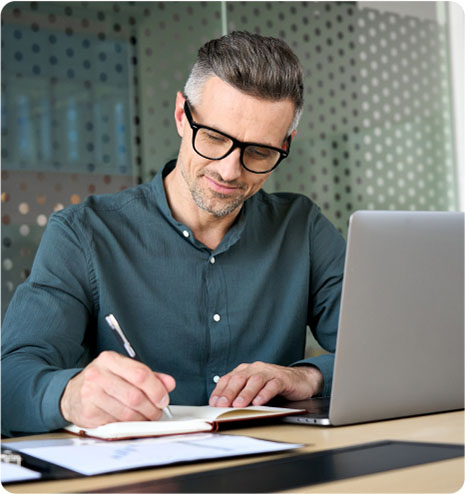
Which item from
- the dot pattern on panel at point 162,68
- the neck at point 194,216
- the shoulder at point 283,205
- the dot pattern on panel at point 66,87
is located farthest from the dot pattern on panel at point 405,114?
the neck at point 194,216

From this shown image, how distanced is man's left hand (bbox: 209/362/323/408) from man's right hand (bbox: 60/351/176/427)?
0.22 m

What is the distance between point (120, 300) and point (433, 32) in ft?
8.91

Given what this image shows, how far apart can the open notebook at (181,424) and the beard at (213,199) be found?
1.73 feet

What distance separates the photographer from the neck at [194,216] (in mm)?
1604

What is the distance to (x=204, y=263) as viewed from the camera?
1568 mm

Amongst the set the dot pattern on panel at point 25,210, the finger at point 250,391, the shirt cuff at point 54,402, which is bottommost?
the finger at point 250,391

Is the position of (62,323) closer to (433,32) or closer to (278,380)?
(278,380)

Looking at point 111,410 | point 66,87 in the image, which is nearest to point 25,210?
point 66,87

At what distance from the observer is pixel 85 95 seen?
2.57 meters

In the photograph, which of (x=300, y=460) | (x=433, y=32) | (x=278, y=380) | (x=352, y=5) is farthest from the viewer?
(x=433, y=32)

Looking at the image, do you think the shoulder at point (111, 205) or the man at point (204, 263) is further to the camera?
the shoulder at point (111, 205)

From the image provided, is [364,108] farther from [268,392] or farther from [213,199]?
[268,392]

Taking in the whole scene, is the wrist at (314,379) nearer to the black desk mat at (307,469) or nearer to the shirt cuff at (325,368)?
the shirt cuff at (325,368)

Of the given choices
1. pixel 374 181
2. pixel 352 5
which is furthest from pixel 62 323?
pixel 352 5
